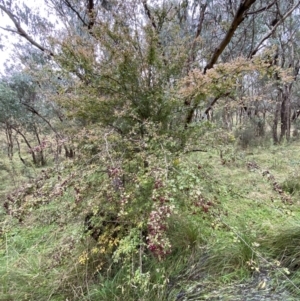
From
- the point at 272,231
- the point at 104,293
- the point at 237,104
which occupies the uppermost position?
the point at 237,104

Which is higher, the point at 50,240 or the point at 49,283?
the point at 50,240

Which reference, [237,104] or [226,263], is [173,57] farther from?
[226,263]

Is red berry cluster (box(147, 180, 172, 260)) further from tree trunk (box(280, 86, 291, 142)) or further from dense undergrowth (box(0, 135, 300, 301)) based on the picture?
tree trunk (box(280, 86, 291, 142))

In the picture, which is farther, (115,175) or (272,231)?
(272,231)

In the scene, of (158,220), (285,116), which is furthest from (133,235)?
(285,116)

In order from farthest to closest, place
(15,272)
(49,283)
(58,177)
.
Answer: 1. (15,272)
2. (49,283)
3. (58,177)

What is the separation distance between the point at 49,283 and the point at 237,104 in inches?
76.9

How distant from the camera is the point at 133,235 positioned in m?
1.49

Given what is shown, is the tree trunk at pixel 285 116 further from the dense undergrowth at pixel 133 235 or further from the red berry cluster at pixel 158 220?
the red berry cluster at pixel 158 220

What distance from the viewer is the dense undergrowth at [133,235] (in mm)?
1408

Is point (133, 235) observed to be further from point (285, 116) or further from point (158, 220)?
→ point (285, 116)

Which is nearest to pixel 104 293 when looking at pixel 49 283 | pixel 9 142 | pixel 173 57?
pixel 49 283

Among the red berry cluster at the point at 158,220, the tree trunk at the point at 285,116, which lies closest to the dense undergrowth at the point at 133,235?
the red berry cluster at the point at 158,220

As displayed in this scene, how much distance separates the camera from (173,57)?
2053mm
